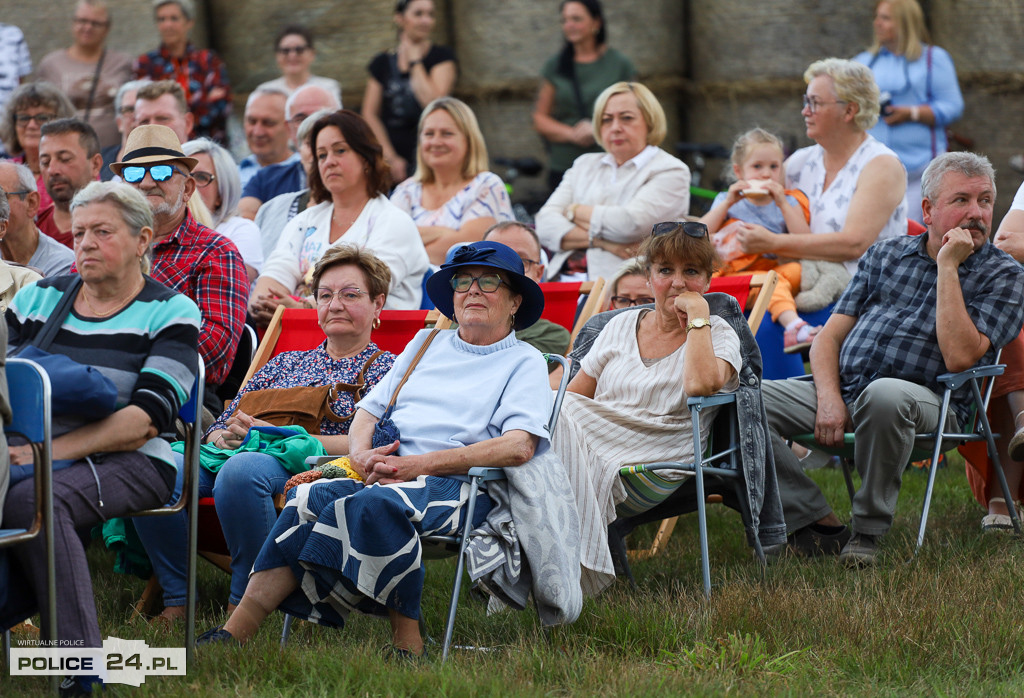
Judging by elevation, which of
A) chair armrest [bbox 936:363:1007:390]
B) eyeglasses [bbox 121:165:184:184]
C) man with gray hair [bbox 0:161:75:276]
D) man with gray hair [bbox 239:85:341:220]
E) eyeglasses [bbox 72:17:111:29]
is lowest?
chair armrest [bbox 936:363:1007:390]

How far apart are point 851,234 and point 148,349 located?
365 centimetres

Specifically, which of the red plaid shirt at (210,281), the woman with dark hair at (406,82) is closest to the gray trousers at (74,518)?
the red plaid shirt at (210,281)

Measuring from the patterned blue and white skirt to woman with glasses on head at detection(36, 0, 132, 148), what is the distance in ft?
20.3

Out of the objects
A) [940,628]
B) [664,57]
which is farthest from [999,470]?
[664,57]

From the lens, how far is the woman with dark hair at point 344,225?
245 inches

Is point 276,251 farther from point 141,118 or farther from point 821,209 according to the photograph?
point 821,209

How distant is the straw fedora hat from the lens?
5578mm

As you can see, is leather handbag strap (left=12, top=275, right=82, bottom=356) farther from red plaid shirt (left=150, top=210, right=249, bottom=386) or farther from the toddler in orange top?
the toddler in orange top

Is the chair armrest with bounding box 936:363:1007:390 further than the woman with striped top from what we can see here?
Yes

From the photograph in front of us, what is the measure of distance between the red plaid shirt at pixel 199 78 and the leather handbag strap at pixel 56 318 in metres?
5.49

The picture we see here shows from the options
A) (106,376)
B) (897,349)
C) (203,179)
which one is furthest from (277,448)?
(203,179)

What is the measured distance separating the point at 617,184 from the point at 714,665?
3771 millimetres

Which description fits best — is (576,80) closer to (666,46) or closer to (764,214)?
(666,46)

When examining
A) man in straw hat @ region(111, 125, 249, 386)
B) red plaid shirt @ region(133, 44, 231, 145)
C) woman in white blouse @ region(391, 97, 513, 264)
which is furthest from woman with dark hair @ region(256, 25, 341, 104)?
man in straw hat @ region(111, 125, 249, 386)
